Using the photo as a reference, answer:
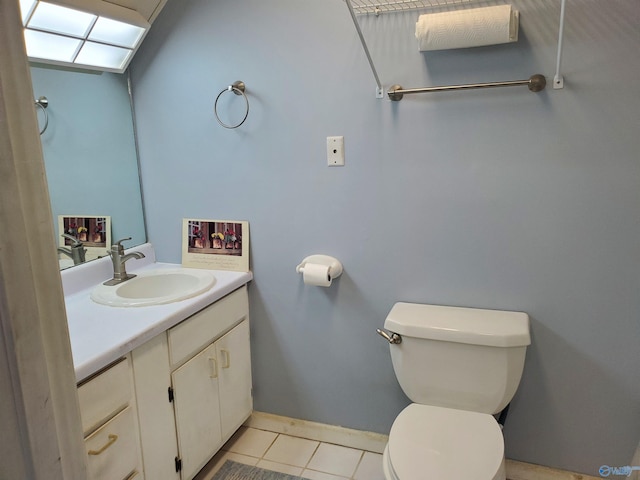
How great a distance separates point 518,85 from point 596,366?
104cm

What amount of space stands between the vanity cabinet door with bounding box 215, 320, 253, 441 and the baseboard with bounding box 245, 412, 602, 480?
118 mm

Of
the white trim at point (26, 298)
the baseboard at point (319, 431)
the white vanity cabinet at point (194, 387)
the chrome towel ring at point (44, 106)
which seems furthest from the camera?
the baseboard at point (319, 431)

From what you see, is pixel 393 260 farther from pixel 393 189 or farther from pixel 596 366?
pixel 596 366

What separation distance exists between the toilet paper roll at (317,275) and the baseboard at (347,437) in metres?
0.72

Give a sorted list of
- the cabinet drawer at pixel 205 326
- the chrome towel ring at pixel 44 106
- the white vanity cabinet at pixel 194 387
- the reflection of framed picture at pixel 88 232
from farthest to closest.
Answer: the reflection of framed picture at pixel 88 232, the chrome towel ring at pixel 44 106, the cabinet drawer at pixel 205 326, the white vanity cabinet at pixel 194 387

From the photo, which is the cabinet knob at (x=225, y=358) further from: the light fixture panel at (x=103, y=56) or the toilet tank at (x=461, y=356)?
the light fixture panel at (x=103, y=56)

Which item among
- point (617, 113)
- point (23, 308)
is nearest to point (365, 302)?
point (617, 113)

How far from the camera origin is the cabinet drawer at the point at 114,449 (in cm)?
128

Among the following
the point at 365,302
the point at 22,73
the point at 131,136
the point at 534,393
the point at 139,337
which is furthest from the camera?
the point at 131,136

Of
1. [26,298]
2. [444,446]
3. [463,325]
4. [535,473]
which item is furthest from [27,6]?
[535,473]

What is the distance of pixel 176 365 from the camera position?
1.64 m

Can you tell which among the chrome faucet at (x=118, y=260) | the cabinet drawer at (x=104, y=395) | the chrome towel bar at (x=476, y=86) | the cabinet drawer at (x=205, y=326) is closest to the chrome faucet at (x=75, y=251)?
Answer: the chrome faucet at (x=118, y=260)

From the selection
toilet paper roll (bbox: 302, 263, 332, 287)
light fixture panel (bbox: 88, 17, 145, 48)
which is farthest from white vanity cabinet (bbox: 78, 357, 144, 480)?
light fixture panel (bbox: 88, 17, 145, 48)

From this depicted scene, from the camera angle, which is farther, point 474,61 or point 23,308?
point 474,61
